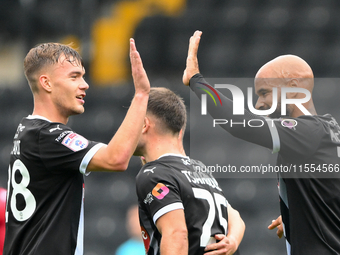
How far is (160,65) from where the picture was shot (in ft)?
20.4

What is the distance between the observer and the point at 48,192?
214 centimetres

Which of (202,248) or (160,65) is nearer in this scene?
(202,248)

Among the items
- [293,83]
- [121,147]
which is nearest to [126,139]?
[121,147]

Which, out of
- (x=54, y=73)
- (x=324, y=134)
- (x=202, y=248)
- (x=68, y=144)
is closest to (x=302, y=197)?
(x=324, y=134)

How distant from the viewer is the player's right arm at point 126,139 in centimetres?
203

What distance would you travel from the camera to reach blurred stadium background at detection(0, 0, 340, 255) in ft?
19.4

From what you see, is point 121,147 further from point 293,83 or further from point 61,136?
point 293,83

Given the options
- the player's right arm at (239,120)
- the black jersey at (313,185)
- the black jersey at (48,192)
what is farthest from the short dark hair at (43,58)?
the black jersey at (313,185)

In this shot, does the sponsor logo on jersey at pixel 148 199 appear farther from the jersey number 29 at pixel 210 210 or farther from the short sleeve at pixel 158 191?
the jersey number 29 at pixel 210 210

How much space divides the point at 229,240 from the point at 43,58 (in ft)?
4.73

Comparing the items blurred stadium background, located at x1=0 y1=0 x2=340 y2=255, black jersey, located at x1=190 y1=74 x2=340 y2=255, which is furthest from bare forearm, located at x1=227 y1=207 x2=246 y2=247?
blurred stadium background, located at x1=0 y1=0 x2=340 y2=255

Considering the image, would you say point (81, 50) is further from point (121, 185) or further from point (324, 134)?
point (324, 134)

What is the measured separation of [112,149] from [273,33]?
489 cm

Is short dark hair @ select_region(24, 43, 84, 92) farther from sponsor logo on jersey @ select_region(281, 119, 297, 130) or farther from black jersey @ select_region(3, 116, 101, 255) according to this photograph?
sponsor logo on jersey @ select_region(281, 119, 297, 130)
